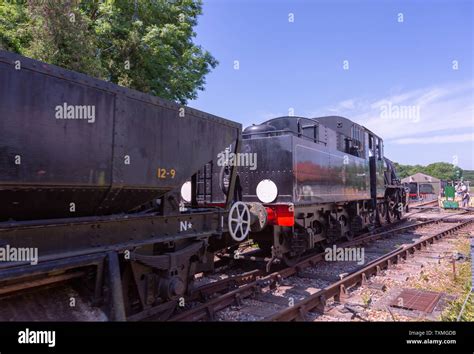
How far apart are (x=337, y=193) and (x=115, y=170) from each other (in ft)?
23.5

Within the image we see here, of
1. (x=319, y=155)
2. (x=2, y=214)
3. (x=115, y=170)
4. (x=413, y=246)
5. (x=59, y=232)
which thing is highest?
(x=319, y=155)

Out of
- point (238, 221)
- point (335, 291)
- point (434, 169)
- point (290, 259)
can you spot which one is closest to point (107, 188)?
point (238, 221)

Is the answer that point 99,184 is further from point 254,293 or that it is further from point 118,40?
point 118,40

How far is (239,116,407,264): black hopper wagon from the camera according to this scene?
6977 millimetres

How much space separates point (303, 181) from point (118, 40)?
32.5 ft

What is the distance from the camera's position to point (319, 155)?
8.12 m

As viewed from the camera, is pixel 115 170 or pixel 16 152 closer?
pixel 16 152

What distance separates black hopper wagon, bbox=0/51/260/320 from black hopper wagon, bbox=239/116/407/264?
8.43 feet

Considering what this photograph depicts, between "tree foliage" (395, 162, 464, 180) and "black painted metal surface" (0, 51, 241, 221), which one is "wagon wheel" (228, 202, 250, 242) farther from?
"tree foliage" (395, 162, 464, 180)

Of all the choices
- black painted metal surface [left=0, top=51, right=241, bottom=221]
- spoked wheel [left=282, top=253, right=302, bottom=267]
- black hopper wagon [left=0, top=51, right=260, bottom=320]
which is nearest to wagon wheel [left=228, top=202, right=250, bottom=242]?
black hopper wagon [left=0, top=51, right=260, bottom=320]

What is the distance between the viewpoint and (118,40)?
42.4 ft
